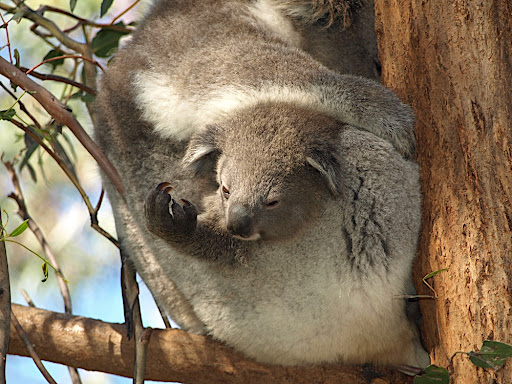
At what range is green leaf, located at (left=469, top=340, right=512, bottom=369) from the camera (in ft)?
5.56

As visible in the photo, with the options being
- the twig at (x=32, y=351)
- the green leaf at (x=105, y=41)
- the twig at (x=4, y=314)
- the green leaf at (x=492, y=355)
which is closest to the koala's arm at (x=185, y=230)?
the twig at (x=4, y=314)

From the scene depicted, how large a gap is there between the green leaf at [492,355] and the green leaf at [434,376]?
12cm

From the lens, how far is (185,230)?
219 centimetres

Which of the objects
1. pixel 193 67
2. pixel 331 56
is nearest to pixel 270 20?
pixel 331 56

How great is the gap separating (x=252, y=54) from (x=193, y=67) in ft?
0.76

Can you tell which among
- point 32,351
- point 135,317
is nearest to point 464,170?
point 135,317

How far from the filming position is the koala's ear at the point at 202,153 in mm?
2287

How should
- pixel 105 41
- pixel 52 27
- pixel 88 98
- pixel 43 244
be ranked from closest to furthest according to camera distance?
pixel 43 244, pixel 52 27, pixel 88 98, pixel 105 41

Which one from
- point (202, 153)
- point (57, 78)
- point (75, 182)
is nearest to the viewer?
point (202, 153)

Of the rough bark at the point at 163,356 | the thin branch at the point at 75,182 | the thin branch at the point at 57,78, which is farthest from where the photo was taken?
the thin branch at the point at 57,78

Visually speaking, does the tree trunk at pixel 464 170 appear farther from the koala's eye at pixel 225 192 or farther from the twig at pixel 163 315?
the twig at pixel 163 315

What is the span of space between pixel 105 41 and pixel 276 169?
68.9 inches

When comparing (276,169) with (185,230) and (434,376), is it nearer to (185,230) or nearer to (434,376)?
(185,230)

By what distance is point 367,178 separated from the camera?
2.10 metres
